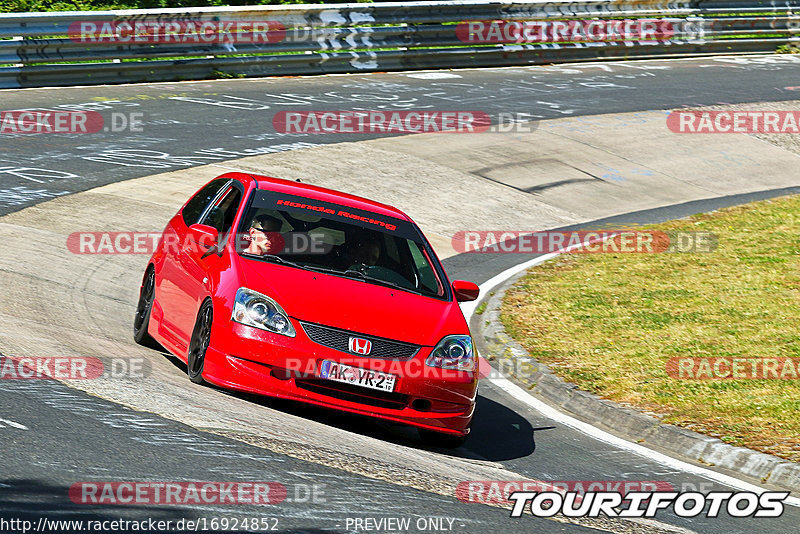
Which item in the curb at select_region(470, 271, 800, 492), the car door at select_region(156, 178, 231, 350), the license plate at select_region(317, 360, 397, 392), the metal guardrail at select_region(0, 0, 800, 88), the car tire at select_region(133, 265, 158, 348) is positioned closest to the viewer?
the license plate at select_region(317, 360, 397, 392)

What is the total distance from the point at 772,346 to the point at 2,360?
704cm

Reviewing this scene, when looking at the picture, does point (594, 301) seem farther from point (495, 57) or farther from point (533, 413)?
point (495, 57)

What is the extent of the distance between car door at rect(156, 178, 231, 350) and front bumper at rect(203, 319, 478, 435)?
Answer: 86cm

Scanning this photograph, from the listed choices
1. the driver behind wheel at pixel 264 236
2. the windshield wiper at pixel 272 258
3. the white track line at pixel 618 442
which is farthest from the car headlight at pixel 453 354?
the driver behind wheel at pixel 264 236

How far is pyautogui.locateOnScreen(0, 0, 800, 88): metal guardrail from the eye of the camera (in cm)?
2048

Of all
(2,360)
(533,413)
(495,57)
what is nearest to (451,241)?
(533,413)

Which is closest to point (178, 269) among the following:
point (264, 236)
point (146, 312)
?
point (146, 312)

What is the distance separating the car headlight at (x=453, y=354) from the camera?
26.1ft

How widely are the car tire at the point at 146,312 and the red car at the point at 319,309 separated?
0.21 ft

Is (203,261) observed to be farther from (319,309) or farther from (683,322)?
(683,322)

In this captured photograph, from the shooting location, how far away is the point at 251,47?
2309 centimetres

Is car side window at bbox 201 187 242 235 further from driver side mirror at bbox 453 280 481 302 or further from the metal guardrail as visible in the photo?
the metal guardrail

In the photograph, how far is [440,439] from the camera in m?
8.14

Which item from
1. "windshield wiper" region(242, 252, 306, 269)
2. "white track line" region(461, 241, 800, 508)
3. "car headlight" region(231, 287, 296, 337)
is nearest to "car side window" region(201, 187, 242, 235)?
"windshield wiper" region(242, 252, 306, 269)
